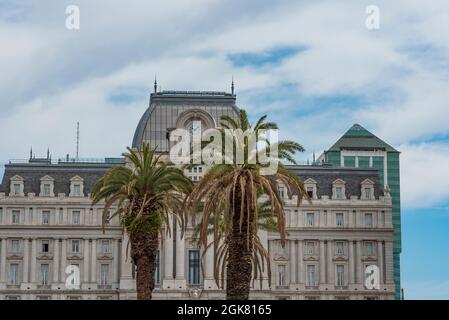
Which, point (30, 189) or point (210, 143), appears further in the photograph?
point (30, 189)

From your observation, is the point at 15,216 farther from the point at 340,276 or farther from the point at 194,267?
the point at 340,276

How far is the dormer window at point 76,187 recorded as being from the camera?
490ft

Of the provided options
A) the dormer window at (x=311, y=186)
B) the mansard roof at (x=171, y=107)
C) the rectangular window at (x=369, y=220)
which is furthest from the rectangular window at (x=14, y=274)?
the rectangular window at (x=369, y=220)

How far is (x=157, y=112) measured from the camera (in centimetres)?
15612

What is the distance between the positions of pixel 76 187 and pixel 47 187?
3922 millimetres

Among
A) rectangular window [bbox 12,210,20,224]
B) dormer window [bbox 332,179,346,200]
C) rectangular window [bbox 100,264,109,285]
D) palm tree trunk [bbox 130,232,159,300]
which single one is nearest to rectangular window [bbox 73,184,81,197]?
rectangular window [bbox 12,210,20,224]

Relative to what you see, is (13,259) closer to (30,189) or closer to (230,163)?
(30,189)

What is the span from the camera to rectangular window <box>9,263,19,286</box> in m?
146

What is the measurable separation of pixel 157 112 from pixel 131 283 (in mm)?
25875

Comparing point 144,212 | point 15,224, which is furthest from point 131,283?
point 144,212

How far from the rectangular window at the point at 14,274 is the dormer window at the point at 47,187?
10327 millimetres

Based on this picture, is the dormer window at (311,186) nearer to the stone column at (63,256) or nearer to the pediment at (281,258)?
the pediment at (281,258)

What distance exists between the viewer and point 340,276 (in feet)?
491

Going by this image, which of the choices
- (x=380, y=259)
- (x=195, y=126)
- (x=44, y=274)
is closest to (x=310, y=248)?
(x=380, y=259)
